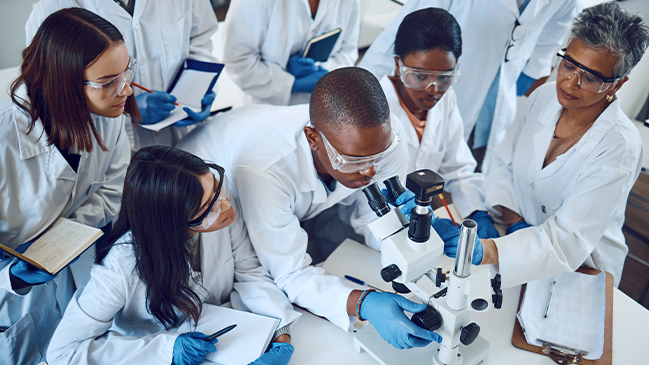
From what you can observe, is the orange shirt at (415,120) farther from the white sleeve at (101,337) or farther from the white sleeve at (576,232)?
the white sleeve at (101,337)

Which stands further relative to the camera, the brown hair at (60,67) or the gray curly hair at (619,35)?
the gray curly hair at (619,35)

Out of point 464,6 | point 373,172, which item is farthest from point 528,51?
point 373,172

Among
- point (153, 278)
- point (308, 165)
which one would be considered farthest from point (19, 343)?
point (308, 165)

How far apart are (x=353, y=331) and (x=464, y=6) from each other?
1753 millimetres

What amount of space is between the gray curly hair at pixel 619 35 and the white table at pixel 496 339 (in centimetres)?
75

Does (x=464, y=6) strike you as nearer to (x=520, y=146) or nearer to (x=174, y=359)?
(x=520, y=146)

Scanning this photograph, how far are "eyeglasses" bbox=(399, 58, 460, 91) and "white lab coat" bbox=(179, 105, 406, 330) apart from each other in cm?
29

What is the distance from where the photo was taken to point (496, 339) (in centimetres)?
136

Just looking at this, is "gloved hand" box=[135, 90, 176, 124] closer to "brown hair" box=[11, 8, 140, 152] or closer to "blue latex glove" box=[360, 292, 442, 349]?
"brown hair" box=[11, 8, 140, 152]

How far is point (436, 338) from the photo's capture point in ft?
3.91

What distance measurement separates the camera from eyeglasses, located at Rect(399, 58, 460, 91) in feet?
5.83

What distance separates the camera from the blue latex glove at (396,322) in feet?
3.90

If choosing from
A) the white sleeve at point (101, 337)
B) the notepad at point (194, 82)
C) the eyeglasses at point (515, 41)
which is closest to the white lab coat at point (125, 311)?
the white sleeve at point (101, 337)

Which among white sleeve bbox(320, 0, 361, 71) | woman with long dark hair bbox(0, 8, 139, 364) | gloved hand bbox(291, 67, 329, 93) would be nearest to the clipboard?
woman with long dark hair bbox(0, 8, 139, 364)
